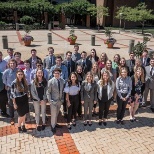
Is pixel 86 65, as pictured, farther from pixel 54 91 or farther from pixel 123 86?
pixel 54 91

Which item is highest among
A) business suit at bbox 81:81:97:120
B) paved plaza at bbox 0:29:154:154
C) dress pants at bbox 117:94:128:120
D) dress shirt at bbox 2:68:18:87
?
dress shirt at bbox 2:68:18:87

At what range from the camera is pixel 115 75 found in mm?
7598

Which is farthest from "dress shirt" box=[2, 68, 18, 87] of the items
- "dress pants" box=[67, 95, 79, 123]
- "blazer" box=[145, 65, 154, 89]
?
"blazer" box=[145, 65, 154, 89]

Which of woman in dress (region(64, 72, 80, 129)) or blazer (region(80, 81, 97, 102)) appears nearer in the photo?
woman in dress (region(64, 72, 80, 129))

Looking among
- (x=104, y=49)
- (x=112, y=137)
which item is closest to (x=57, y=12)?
(x=104, y=49)

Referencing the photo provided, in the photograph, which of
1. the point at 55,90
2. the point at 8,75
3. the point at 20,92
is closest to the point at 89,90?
the point at 55,90

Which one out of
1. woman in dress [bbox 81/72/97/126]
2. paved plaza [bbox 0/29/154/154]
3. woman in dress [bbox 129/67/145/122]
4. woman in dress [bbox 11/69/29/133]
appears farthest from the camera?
woman in dress [bbox 129/67/145/122]

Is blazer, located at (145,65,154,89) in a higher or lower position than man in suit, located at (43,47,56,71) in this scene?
lower

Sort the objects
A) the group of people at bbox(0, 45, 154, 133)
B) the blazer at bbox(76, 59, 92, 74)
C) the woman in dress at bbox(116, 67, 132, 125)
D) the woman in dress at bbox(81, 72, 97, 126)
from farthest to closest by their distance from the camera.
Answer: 1. the blazer at bbox(76, 59, 92, 74)
2. the woman in dress at bbox(116, 67, 132, 125)
3. the woman in dress at bbox(81, 72, 97, 126)
4. the group of people at bbox(0, 45, 154, 133)

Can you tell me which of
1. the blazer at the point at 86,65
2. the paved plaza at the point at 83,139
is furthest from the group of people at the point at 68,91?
the blazer at the point at 86,65

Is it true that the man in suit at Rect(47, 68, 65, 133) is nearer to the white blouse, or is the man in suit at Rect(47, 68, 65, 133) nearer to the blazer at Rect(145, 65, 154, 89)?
the white blouse

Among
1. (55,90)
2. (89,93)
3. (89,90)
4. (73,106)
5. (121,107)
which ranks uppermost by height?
(55,90)

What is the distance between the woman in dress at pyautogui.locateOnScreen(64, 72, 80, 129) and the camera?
6.00 m

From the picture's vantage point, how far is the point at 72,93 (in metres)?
6.11
